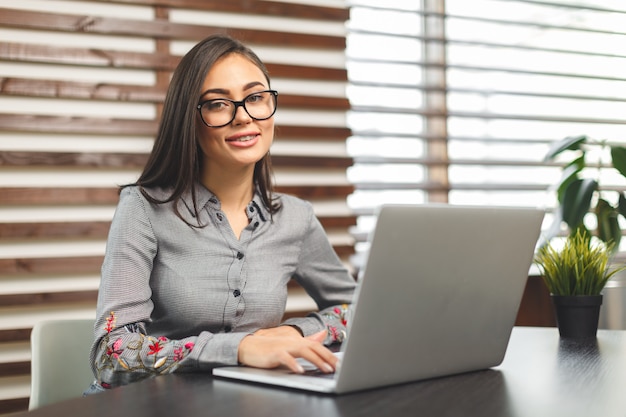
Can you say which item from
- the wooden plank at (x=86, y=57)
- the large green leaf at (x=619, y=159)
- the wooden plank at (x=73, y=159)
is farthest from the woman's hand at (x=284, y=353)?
the large green leaf at (x=619, y=159)

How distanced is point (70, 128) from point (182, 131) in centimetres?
137

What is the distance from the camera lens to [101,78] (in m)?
3.34

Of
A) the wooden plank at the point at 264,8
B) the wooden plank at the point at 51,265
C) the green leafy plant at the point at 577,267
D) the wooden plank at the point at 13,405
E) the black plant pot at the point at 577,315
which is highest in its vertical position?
the wooden plank at the point at 264,8

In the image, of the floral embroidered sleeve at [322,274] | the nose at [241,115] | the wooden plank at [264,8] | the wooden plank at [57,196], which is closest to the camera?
the nose at [241,115]

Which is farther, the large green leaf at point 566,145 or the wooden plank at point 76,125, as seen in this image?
the large green leaf at point 566,145

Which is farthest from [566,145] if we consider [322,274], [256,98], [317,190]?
[256,98]

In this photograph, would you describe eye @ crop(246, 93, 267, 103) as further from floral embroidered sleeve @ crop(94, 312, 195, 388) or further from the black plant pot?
the black plant pot

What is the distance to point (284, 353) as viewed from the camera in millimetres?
→ 1412

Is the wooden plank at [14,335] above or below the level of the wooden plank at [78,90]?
below

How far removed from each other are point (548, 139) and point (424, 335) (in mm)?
3409

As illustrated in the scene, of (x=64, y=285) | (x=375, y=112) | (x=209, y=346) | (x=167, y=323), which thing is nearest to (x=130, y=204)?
(x=167, y=323)

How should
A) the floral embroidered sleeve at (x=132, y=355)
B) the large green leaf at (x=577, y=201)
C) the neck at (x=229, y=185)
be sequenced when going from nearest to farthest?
the floral embroidered sleeve at (x=132, y=355) < the neck at (x=229, y=185) < the large green leaf at (x=577, y=201)

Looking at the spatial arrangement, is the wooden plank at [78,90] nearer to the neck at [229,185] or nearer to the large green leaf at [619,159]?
the neck at [229,185]

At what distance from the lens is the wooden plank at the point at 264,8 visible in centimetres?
348
